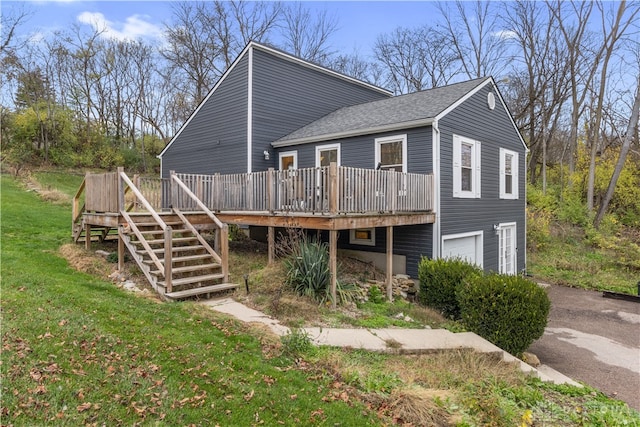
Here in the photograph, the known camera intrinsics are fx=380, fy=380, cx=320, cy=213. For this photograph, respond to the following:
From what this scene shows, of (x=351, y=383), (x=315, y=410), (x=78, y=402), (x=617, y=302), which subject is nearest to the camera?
(x=78, y=402)

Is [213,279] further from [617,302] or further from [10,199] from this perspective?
[10,199]

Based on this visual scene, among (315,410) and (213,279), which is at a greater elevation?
(213,279)

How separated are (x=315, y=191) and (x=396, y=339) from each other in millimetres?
3307

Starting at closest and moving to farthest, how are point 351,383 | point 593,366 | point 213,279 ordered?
point 351,383
point 593,366
point 213,279

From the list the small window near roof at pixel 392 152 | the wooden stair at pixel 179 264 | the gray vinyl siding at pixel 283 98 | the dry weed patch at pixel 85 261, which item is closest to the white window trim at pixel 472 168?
the small window near roof at pixel 392 152

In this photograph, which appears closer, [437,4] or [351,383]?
[351,383]

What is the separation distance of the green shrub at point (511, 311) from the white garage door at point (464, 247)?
146 inches

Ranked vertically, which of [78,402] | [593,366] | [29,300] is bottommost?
[593,366]

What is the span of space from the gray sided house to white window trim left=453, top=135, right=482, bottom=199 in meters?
0.03

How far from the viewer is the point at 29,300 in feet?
17.5

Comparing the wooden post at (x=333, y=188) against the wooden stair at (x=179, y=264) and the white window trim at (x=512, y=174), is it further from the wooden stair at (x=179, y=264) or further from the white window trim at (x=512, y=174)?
the white window trim at (x=512, y=174)

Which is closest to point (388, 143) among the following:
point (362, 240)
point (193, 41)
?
point (362, 240)

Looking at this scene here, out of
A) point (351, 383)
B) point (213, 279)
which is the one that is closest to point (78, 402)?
point (351, 383)

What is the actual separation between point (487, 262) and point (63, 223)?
13849 mm
